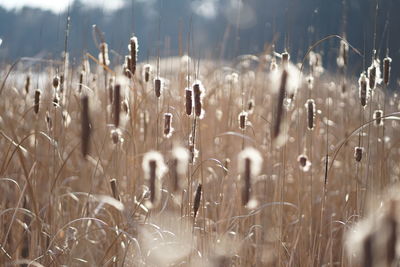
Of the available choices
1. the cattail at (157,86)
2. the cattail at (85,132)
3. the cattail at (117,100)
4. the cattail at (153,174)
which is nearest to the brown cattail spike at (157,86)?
the cattail at (157,86)

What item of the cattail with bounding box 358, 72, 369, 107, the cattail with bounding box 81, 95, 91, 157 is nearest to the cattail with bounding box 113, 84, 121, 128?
the cattail with bounding box 81, 95, 91, 157

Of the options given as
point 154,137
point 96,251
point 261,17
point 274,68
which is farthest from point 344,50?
point 261,17

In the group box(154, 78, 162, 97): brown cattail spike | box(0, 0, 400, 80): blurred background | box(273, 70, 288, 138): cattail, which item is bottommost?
box(273, 70, 288, 138): cattail

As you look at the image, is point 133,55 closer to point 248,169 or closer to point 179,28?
point 179,28

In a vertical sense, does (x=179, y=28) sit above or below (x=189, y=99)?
above

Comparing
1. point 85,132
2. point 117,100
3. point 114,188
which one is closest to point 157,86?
point 114,188

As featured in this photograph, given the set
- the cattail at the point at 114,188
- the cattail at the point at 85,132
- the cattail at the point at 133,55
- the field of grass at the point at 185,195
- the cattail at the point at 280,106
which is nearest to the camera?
the cattail at the point at 85,132

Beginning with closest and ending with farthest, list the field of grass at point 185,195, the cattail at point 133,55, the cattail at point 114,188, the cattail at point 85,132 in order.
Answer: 1. the cattail at point 85,132
2. the field of grass at point 185,195
3. the cattail at point 133,55
4. the cattail at point 114,188

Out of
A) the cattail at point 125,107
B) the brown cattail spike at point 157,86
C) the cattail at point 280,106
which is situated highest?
the brown cattail spike at point 157,86

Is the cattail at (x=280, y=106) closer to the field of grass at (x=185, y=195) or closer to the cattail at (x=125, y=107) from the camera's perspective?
the field of grass at (x=185, y=195)

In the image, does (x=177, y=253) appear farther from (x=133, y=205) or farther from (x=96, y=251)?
(x=96, y=251)

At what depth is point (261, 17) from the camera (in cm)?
2330

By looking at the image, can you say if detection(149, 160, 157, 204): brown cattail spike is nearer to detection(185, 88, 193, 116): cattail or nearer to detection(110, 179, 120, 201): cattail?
detection(185, 88, 193, 116): cattail

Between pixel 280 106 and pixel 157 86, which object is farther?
pixel 157 86
